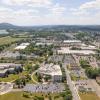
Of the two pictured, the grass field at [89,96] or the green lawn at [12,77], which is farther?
the green lawn at [12,77]

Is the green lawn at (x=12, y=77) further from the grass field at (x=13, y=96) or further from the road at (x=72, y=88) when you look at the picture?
the road at (x=72, y=88)

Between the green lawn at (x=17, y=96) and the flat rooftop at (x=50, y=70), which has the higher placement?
the flat rooftop at (x=50, y=70)

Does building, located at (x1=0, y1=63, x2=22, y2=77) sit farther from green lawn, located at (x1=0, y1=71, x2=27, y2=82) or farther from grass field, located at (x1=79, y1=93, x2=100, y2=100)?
grass field, located at (x1=79, y1=93, x2=100, y2=100)

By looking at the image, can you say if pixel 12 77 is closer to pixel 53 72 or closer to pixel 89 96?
pixel 53 72

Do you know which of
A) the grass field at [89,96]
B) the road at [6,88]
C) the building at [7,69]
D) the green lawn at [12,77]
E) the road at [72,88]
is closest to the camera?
the grass field at [89,96]

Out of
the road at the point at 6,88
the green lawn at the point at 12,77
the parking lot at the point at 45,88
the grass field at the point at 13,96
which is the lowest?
the green lawn at the point at 12,77

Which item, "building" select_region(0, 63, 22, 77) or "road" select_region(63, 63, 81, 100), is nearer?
"road" select_region(63, 63, 81, 100)

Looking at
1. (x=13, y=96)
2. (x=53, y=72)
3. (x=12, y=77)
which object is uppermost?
(x=53, y=72)

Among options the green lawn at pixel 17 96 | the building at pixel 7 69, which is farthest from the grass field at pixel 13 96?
the building at pixel 7 69

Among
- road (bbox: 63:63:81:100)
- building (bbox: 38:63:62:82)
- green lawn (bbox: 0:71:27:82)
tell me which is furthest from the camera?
green lawn (bbox: 0:71:27:82)

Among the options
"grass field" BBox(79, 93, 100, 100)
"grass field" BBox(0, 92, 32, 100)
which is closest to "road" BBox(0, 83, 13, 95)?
"grass field" BBox(0, 92, 32, 100)

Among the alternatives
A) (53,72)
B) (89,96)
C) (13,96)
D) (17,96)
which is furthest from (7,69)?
(89,96)
